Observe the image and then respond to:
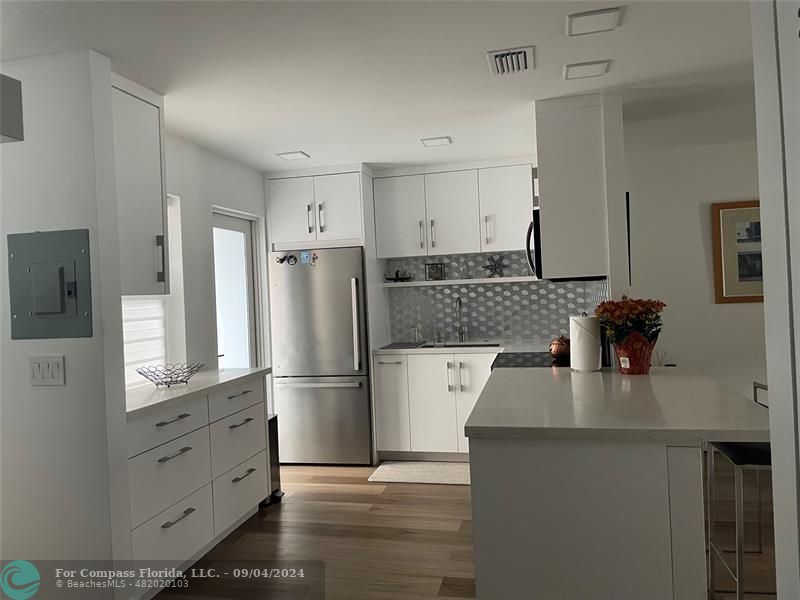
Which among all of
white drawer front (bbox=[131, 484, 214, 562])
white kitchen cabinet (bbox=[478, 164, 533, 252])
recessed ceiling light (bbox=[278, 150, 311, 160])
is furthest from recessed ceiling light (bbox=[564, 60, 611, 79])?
white drawer front (bbox=[131, 484, 214, 562])

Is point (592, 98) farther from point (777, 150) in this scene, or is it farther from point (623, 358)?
point (777, 150)

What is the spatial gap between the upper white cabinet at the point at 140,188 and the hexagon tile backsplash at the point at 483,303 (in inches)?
105

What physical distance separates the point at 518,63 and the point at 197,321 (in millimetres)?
2535

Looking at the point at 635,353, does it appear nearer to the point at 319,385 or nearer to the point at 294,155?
the point at 319,385

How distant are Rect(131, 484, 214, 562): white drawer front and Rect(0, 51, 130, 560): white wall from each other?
131 mm

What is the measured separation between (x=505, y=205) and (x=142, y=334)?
2.90 meters

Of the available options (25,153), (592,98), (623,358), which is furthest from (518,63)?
(25,153)

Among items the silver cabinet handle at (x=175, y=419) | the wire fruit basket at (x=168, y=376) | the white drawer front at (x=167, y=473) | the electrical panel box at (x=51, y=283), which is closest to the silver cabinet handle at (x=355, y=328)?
the wire fruit basket at (x=168, y=376)

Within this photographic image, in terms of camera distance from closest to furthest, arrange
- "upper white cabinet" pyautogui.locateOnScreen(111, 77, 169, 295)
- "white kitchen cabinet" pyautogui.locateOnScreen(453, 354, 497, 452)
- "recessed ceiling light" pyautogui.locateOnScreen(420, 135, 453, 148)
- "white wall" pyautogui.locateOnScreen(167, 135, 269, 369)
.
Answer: "upper white cabinet" pyautogui.locateOnScreen(111, 77, 169, 295) < "white wall" pyautogui.locateOnScreen(167, 135, 269, 369) < "recessed ceiling light" pyautogui.locateOnScreen(420, 135, 453, 148) < "white kitchen cabinet" pyautogui.locateOnScreen(453, 354, 497, 452)

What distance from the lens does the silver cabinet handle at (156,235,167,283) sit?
9.62 ft

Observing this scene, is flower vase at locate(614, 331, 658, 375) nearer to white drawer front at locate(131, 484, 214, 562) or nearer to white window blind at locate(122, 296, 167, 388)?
white drawer front at locate(131, 484, 214, 562)

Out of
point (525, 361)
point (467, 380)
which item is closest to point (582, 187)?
point (525, 361)

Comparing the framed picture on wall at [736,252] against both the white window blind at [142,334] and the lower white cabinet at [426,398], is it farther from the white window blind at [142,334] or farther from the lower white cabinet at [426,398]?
the white window blind at [142,334]

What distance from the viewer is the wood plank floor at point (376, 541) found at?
2.72 m
